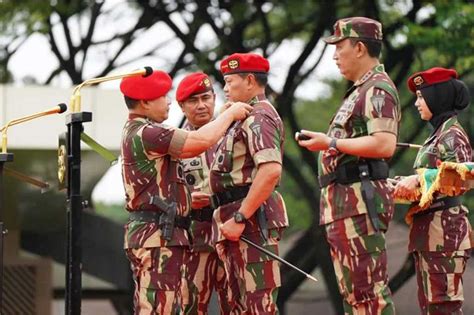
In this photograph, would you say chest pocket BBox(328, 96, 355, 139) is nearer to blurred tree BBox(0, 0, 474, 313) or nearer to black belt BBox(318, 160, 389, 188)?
black belt BBox(318, 160, 389, 188)

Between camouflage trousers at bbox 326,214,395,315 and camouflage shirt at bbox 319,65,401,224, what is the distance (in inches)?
2.8

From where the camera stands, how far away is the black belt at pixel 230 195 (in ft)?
21.9

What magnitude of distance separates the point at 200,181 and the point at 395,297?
776 cm

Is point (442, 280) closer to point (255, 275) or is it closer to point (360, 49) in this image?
point (255, 275)

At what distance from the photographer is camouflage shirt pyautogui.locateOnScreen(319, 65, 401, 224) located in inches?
243

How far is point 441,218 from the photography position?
700 cm

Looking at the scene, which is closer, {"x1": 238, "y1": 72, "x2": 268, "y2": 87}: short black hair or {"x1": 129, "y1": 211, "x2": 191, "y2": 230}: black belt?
{"x1": 129, "y1": 211, "x2": 191, "y2": 230}: black belt

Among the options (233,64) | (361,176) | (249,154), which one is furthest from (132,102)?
(361,176)

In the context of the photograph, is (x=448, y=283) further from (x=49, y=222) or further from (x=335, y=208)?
(x=49, y=222)

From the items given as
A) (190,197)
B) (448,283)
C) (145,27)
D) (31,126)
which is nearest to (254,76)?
(190,197)

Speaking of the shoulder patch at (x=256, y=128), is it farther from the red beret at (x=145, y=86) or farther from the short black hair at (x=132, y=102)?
the short black hair at (x=132, y=102)

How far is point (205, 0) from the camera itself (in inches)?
637

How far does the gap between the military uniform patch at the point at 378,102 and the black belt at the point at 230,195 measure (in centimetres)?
88

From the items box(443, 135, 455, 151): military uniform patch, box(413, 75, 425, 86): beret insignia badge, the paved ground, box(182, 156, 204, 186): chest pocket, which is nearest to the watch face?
box(182, 156, 204, 186): chest pocket
